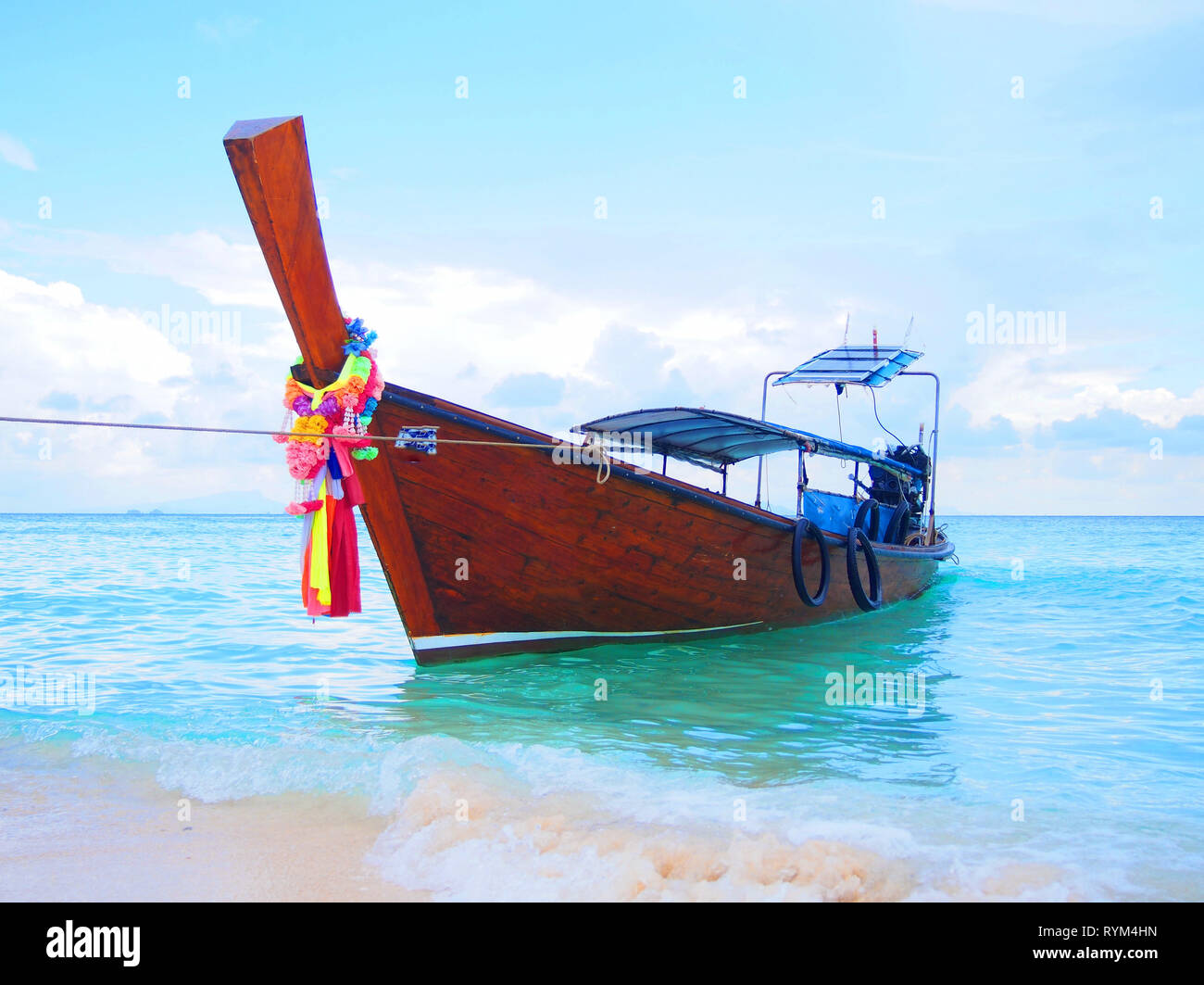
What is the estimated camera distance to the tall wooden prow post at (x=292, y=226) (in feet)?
13.6

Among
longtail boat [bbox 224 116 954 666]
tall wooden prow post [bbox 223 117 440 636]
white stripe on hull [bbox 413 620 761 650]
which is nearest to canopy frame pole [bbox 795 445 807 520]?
longtail boat [bbox 224 116 954 666]

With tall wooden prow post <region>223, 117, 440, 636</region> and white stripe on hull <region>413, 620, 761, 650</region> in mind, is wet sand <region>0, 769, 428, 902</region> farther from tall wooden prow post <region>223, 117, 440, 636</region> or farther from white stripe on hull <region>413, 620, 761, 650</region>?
white stripe on hull <region>413, 620, 761, 650</region>

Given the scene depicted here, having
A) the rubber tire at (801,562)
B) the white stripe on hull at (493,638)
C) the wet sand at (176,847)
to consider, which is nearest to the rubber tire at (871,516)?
the rubber tire at (801,562)

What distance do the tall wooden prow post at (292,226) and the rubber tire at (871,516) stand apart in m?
6.39

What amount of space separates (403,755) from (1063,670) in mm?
6331

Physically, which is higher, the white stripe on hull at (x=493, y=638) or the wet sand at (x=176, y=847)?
the white stripe on hull at (x=493, y=638)

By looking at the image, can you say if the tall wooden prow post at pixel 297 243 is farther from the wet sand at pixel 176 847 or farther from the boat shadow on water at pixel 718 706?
the wet sand at pixel 176 847

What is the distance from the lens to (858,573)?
8656 mm

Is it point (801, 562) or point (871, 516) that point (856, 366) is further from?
point (801, 562)

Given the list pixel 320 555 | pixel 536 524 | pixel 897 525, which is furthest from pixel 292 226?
pixel 897 525

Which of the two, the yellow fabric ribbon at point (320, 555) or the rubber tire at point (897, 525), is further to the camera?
the rubber tire at point (897, 525)

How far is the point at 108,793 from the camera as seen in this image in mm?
4125

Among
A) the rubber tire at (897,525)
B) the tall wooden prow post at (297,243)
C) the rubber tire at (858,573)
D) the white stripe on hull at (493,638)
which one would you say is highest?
the tall wooden prow post at (297,243)
